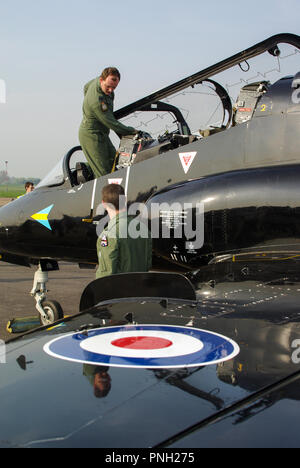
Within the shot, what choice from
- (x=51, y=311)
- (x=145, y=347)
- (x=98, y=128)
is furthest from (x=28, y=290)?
(x=145, y=347)

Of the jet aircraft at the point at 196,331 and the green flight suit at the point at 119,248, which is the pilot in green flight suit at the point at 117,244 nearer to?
the green flight suit at the point at 119,248

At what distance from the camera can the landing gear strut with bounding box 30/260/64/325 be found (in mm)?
6945

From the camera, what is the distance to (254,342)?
197 cm

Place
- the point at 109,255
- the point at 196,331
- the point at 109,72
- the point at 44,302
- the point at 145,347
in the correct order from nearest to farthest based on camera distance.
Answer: the point at 145,347
the point at 196,331
the point at 109,255
the point at 109,72
the point at 44,302

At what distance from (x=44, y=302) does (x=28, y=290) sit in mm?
Answer: 3831

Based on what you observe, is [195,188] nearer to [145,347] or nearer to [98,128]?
[98,128]

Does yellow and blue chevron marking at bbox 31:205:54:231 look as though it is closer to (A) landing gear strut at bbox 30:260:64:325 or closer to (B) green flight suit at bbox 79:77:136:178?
(A) landing gear strut at bbox 30:260:64:325

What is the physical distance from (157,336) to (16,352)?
0.59 metres

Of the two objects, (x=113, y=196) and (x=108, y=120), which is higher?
(x=108, y=120)

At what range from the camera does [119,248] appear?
441 centimetres

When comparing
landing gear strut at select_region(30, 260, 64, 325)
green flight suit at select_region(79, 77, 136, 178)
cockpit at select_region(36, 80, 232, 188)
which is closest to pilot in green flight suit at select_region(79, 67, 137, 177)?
green flight suit at select_region(79, 77, 136, 178)

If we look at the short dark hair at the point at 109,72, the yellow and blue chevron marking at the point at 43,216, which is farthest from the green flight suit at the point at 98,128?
the yellow and blue chevron marking at the point at 43,216

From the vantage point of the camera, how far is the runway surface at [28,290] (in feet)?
27.5

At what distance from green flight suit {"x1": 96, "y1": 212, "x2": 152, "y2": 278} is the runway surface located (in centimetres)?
286
